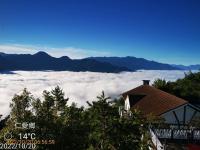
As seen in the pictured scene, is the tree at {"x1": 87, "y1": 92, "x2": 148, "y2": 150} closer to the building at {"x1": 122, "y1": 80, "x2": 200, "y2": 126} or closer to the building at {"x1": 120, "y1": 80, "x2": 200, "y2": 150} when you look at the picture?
the building at {"x1": 120, "y1": 80, "x2": 200, "y2": 150}

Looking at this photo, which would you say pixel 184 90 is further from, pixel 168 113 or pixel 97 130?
pixel 97 130

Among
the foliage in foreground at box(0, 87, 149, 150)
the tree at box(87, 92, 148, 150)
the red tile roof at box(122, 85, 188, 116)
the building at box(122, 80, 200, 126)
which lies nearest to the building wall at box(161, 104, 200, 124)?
the building at box(122, 80, 200, 126)

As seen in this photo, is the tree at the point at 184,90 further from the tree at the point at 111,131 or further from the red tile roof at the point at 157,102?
the tree at the point at 111,131

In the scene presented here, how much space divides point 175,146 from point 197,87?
50869 millimetres

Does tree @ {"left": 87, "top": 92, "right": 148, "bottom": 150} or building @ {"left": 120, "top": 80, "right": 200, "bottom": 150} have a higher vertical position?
tree @ {"left": 87, "top": 92, "right": 148, "bottom": 150}

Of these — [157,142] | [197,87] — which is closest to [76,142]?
[157,142]

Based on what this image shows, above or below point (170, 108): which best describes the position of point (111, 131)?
above

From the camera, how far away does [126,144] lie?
20.7 m

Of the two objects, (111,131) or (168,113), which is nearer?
(111,131)

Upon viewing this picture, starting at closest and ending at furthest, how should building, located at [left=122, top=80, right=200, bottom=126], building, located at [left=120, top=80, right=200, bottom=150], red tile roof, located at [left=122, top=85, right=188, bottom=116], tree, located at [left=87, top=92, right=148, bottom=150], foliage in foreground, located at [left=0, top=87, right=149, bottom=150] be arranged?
tree, located at [left=87, top=92, right=148, bottom=150], foliage in foreground, located at [left=0, top=87, right=149, bottom=150], building, located at [left=120, top=80, right=200, bottom=150], building, located at [left=122, top=80, right=200, bottom=126], red tile roof, located at [left=122, top=85, right=188, bottom=116]

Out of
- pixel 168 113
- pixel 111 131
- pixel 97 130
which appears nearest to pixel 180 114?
pixel 168 113

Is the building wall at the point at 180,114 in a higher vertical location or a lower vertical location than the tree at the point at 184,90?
lower

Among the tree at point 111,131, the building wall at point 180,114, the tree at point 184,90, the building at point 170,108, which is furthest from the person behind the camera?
the tree at point 184,90

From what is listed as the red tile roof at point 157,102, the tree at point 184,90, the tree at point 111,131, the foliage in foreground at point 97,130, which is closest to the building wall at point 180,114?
the red tile roof at point 157,102
